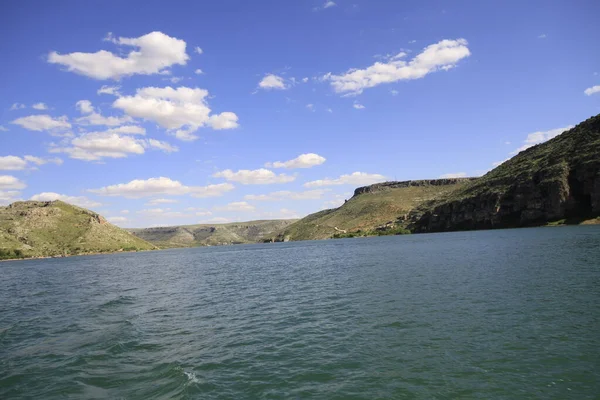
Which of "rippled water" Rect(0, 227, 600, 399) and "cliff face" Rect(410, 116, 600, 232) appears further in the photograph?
"cliff face" Rect(410, 116, 600, 232)

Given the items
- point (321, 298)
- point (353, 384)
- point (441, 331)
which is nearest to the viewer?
point (353, 384)

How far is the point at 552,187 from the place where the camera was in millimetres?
151500

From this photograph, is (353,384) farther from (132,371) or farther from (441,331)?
(132,371)

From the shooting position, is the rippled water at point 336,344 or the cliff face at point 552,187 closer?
the rippled water at point 336,344

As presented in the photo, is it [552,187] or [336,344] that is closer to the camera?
[336,344]

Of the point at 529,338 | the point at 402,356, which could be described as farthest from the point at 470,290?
the point at 402,356

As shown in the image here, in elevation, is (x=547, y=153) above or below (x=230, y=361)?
above

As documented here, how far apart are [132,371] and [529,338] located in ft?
69.9

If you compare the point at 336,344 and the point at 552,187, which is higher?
the point at 552,187

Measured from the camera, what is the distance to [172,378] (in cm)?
1764

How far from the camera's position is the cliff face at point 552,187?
472 ft

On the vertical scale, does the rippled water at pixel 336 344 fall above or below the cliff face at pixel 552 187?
below

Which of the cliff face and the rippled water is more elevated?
the cliff face

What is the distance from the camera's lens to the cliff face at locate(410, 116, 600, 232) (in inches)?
5669
